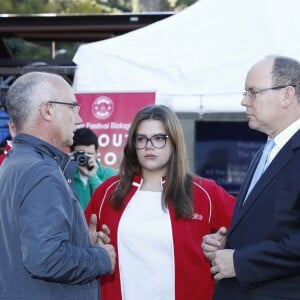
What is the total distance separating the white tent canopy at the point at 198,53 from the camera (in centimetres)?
503

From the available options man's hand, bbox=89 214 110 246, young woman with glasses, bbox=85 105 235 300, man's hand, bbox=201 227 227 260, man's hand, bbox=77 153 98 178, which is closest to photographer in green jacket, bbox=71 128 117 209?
man's hand, bbox=77 153 98 178

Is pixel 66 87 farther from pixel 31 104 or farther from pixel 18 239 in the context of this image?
pixel 18 239

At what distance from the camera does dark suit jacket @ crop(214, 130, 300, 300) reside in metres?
2.32

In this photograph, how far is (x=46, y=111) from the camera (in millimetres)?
2434

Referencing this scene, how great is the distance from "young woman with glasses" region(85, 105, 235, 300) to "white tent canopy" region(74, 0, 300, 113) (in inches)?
70.5

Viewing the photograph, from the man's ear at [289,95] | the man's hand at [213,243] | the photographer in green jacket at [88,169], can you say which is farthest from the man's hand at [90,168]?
the man's ear at [289,95]

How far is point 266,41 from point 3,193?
3.30 meters

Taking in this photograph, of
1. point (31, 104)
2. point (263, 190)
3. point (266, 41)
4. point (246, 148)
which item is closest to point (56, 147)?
point (31, 104)

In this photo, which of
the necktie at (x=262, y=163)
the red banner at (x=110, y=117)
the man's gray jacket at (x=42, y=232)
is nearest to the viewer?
the man's gray jacket at (x=42, y=232)

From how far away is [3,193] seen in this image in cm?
234

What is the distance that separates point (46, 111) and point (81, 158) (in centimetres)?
228

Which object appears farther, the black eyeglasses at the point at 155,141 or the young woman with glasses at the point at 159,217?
the black eyeglasses at the point at 155,141

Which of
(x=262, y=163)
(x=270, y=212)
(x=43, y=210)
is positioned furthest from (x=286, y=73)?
(x=43, y=210)

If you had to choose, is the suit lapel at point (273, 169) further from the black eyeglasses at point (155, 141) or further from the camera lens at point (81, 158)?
the camera lens at point (81, 158)
